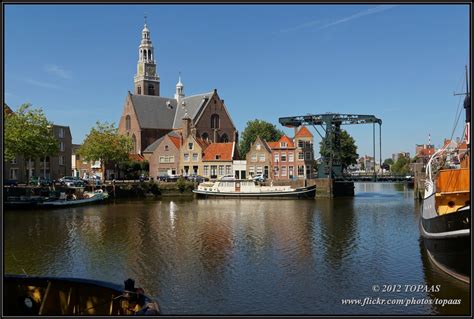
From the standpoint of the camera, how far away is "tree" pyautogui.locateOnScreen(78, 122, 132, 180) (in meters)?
65.3

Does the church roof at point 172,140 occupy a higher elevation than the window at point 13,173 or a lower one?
higher

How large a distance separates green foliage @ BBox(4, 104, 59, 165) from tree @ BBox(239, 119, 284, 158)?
54424mm

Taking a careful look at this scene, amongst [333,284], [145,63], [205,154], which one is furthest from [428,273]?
[145,63]

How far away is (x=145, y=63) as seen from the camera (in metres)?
107

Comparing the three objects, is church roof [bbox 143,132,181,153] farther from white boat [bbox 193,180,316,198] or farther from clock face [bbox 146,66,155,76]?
clock face [bbox 146,66,155,76]

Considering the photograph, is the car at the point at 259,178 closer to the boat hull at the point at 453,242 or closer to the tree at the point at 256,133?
the tree at the point at 256,133

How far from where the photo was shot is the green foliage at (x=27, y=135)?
47844mm

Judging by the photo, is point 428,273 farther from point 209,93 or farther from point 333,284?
point 209,93

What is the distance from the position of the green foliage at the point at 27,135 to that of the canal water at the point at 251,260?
42.8ft

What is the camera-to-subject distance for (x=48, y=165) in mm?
67625

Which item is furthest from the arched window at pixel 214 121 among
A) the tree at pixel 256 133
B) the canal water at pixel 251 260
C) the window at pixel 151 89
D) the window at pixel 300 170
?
the canal water at pixel 251 260

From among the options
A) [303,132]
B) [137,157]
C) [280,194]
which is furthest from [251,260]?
[137,157]

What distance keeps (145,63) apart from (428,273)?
9710 centimetres

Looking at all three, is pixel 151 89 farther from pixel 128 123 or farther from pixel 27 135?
pixel 27 135
